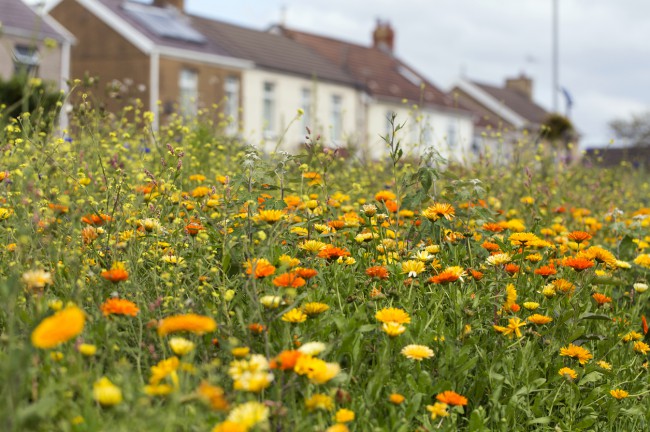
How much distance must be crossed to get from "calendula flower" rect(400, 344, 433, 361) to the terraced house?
15.4 m

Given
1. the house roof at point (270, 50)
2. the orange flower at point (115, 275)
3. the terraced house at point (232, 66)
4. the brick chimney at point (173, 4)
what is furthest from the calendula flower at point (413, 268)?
the brick chimney at point (173, 4)

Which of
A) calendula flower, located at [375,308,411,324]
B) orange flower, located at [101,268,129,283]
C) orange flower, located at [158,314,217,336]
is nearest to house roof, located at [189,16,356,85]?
calendula flower, located at [375,308,411,324]

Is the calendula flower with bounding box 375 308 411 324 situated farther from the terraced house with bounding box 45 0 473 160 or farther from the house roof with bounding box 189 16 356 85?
the house roof with bounding box 189 16 356 85

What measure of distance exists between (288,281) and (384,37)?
1386 inches

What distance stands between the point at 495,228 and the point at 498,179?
231 centimetres

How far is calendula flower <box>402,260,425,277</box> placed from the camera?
3057 millimetres

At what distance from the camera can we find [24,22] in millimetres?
21328

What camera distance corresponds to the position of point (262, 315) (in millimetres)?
2596

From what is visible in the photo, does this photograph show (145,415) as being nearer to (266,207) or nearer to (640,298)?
(266,207)

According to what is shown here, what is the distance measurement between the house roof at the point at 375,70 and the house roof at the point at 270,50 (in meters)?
1.27

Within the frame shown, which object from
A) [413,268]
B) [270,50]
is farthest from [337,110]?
[413,268]

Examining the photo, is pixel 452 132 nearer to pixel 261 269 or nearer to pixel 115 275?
pixel 261 269

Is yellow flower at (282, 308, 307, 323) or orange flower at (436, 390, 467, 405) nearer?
orange flower at (436, 390, 467, 405)

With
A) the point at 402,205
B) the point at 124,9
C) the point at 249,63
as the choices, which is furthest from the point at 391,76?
the point at 402,205
